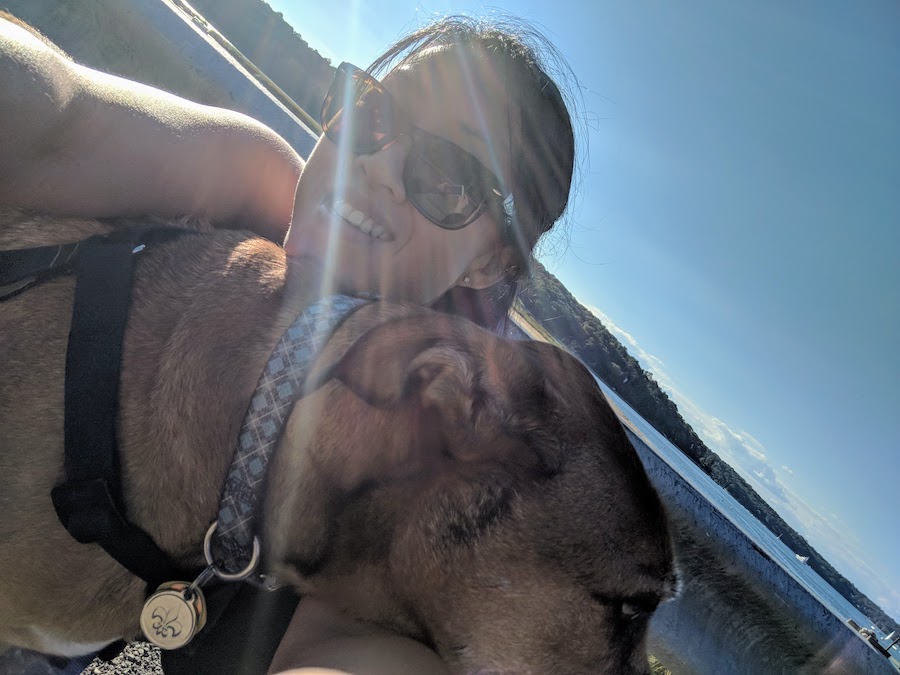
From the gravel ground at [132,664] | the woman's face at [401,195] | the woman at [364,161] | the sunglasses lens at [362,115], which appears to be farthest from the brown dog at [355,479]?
the gravel ground at [132,664]

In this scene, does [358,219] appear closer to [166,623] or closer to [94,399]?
[94,399]

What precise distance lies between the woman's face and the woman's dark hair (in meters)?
0.09

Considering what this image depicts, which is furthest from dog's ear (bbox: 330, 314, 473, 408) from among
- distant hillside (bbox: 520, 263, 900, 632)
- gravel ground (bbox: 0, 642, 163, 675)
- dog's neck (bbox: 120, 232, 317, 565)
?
distant hillside (bbox: 520, 263, 900, 632)

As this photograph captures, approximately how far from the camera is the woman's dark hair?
2676mm

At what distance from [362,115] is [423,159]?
382 mm

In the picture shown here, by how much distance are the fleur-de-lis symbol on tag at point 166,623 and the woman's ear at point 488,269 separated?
2066 mm

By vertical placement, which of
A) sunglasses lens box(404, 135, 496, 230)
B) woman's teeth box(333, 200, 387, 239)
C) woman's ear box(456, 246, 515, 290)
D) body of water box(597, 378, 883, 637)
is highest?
sunglasses lens box(404, 135, 496, 230)

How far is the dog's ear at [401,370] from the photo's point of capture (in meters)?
1.78

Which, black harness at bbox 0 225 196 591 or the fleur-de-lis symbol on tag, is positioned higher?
black harness at bbox 0 225 196 591

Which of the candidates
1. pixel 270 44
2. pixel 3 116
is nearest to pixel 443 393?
pixel 3 116

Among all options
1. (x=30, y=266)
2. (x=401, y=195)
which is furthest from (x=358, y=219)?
(x=30, y=266)

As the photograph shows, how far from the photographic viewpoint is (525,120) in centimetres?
267

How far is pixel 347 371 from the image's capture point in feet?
5.81

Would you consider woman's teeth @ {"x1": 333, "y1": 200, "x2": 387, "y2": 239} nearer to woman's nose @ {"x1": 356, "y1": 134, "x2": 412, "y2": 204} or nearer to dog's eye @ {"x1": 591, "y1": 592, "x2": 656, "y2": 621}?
woman's nose @ {"x1": 356, "y1": 134, "x2": 412, "y2": 204}
